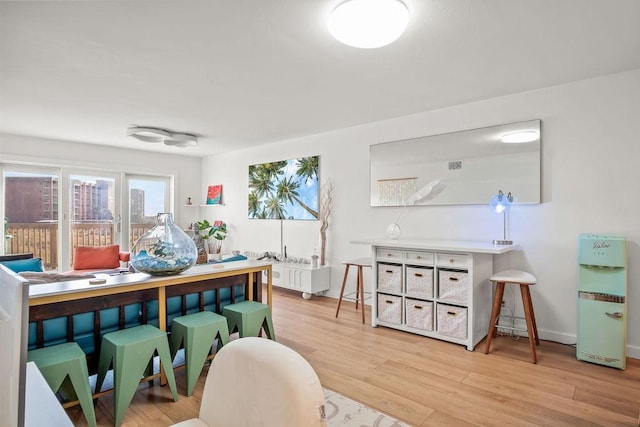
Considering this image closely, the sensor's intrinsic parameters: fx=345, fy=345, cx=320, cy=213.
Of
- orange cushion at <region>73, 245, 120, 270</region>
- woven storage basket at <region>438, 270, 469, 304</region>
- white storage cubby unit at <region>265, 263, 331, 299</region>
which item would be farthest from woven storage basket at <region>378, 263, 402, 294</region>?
orange cushion at <region>73, 245, 120, 270</region>

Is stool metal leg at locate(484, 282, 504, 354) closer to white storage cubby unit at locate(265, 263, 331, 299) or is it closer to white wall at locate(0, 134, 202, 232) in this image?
white storage cubby unit at locate(265, 263, 331, 299)

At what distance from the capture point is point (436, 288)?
3.27 m

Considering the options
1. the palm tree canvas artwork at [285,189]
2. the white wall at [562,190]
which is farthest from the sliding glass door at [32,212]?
the white wall at [562,190]

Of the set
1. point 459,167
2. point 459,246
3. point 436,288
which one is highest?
point 459,167

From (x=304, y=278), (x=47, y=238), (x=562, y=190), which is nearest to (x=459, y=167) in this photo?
(x=562, y=190)

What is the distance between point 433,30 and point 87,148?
Answer: 18.7 feet

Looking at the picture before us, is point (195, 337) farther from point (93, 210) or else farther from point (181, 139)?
point (93, 210)

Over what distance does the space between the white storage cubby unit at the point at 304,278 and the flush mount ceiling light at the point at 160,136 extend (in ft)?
7.50

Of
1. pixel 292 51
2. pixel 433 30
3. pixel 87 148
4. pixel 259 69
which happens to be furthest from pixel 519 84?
pixel 87 148

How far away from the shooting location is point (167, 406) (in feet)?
7.10

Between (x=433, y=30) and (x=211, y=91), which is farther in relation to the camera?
A: (x=211, y=91)

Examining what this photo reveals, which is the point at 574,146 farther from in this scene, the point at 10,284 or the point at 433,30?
the point at 10,284

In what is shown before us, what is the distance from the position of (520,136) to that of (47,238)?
21.7 ft

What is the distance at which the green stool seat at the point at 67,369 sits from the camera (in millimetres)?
1765
